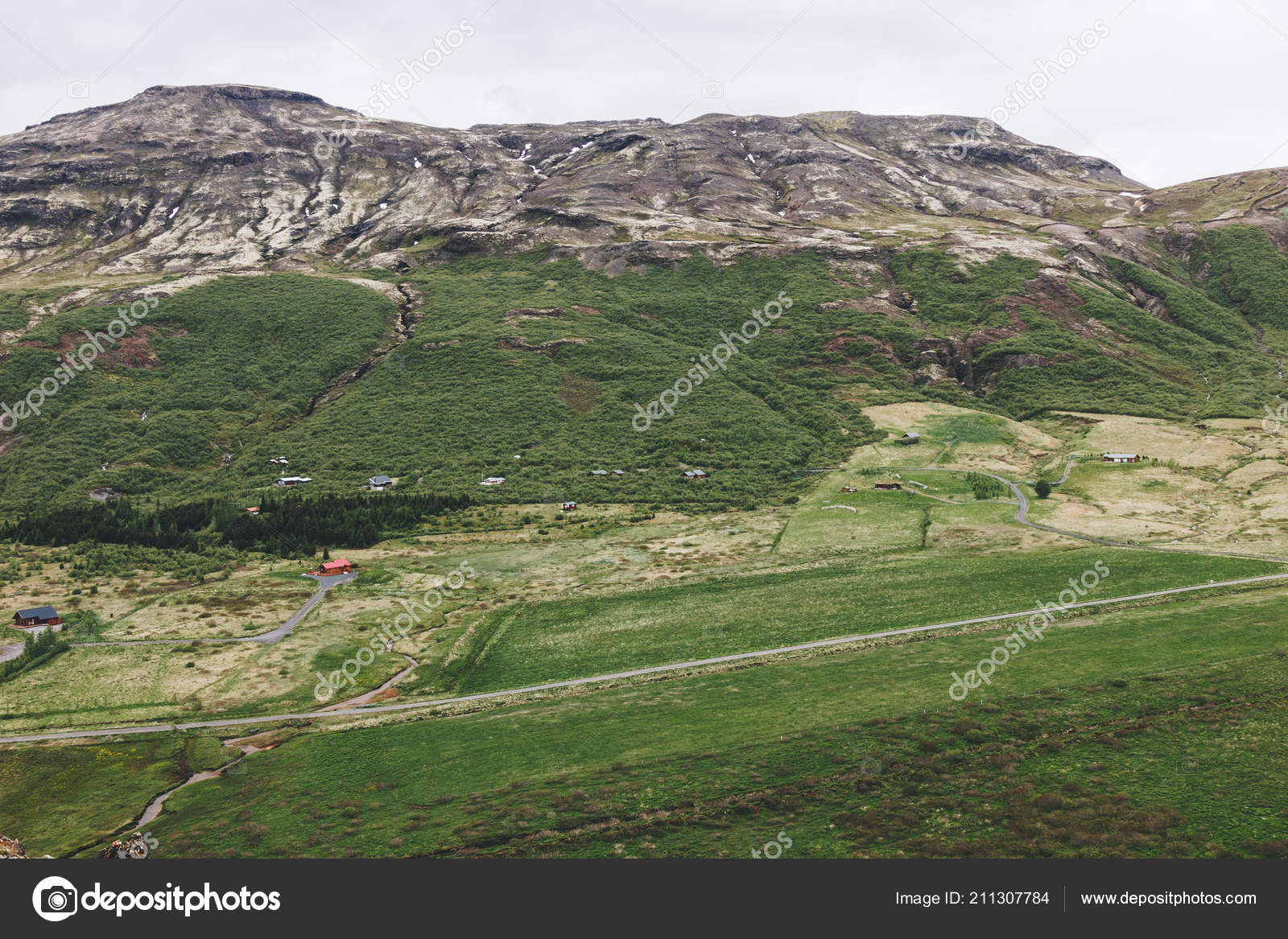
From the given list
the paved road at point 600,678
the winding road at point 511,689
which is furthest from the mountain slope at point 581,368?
the paved road at point 600,678

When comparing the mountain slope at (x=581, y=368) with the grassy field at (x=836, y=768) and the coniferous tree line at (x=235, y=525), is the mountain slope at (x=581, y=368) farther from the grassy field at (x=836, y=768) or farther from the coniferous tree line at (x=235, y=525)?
the grassy field at (x=836, y=768)

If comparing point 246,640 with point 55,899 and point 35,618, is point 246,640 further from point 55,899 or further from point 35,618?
point 55,899

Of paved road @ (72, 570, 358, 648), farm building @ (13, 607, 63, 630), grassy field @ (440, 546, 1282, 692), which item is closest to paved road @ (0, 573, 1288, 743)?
grassy field @ (440, 546, 1282, 692)

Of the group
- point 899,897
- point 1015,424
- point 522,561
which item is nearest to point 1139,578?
point 899,897

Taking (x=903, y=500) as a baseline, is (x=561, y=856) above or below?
below

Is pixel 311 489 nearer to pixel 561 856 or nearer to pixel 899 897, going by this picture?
pixel 561 856

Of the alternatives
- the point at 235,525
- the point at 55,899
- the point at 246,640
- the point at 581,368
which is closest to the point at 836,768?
the point at 55,899
